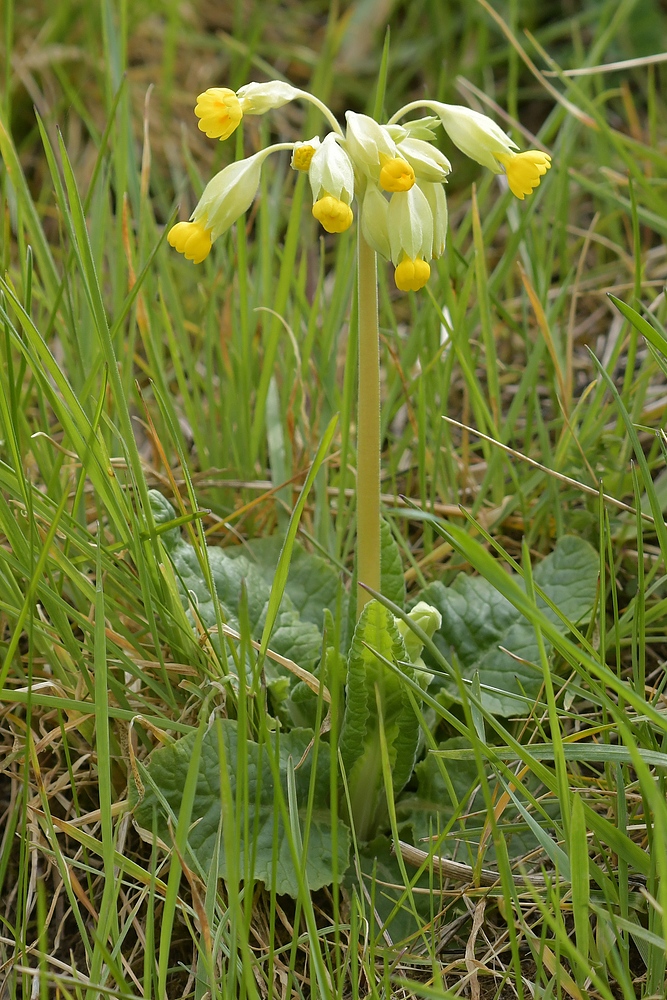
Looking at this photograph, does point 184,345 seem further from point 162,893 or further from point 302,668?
point 162,893

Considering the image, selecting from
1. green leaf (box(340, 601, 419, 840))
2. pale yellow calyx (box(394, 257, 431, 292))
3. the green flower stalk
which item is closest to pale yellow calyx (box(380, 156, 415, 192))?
the green flower stalk

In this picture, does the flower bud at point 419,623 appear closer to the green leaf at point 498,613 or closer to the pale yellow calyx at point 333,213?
the green leaf at point 498,613

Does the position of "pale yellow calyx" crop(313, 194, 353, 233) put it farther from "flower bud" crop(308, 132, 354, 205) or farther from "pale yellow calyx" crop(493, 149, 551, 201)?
"pale yellow calyx" crop(493, 149, 551, 201)

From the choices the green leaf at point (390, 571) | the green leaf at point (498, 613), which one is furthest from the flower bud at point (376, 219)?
the green leaf at point (498, 613)

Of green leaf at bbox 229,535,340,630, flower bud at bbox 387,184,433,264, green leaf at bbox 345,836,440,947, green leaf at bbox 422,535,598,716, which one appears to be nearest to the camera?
flower bud at bbox 387,184,433,264

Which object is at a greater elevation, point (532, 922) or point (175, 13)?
point (175, 13)

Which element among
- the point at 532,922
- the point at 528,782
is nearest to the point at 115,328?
the point at 528,782
